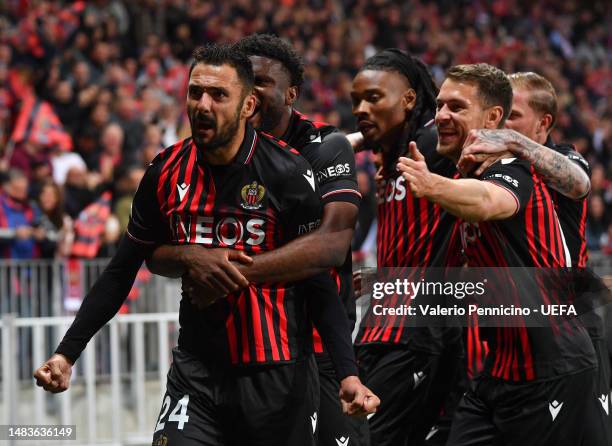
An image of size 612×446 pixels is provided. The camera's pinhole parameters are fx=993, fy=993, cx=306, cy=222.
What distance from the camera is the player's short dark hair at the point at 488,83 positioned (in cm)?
496

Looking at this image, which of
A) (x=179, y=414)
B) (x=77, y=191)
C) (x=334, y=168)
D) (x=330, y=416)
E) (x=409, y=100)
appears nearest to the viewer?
(x=179, y=414)

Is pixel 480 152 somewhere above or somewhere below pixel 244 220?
above

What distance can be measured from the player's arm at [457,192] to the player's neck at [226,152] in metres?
0.71

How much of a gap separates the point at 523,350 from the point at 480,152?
→ 969mm

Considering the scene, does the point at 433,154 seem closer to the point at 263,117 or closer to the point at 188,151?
the point at 263,117

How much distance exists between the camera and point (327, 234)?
4.39m

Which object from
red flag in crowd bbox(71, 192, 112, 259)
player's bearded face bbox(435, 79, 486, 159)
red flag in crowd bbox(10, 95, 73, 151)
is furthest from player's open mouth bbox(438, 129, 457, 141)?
red flag in crowd bbox(10, 95, 73, 151)

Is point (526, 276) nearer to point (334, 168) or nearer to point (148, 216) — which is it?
point (334, 168)

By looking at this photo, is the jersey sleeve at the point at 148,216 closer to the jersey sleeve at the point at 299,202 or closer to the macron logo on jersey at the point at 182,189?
the macron logo on jersey at the point at 182,189

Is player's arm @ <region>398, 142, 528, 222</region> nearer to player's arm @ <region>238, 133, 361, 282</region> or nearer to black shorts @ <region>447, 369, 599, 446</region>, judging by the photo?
player's arm @ <region>238, 133, 361, 282</region>

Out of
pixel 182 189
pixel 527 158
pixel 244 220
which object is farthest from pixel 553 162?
pixel 182 189

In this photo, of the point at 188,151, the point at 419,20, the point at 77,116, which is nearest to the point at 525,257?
the point at 188,151

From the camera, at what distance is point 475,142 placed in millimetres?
4648

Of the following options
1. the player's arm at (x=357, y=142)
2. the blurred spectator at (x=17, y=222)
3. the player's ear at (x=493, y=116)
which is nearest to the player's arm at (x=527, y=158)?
the player's ear at (x=493, y=116)
